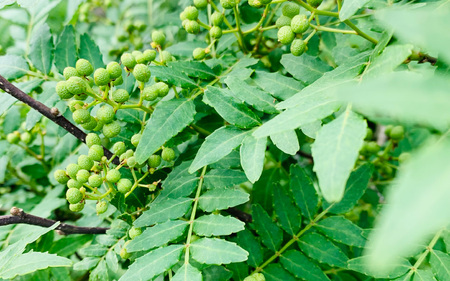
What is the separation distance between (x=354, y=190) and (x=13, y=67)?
1.32 m

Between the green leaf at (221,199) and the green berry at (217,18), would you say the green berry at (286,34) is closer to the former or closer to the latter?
the green berry at (217,18)

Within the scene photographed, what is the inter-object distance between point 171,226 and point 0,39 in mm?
1558

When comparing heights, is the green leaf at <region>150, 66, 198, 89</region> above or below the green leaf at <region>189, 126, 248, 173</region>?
above

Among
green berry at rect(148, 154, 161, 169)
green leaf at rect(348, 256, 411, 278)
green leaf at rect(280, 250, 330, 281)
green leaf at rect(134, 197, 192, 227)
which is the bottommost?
green leaf at rect(280, 250, 330, 281)

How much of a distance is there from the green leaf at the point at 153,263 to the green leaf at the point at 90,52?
756mm

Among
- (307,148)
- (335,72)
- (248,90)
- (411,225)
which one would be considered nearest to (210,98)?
(248,90)

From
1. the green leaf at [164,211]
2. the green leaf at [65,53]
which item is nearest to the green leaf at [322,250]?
the green leaf at [164,211]

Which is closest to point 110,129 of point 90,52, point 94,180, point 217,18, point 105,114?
point 105,114

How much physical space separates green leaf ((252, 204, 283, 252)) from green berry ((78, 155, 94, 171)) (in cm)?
56

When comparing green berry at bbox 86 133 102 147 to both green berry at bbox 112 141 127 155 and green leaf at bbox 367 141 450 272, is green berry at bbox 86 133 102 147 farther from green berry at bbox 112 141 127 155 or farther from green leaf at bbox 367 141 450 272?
green leaf at bbox 367 141 450 272

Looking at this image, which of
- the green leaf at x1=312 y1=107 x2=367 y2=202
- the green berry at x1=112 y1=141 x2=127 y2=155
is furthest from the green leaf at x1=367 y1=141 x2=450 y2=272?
the green berry at x1=112 y1=141 x2=127 y2=155

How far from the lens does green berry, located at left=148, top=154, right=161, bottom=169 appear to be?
1.25 metres

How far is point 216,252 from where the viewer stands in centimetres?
101

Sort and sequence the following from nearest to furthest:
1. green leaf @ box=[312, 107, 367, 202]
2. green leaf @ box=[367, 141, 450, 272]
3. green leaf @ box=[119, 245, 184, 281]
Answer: green leaf @ box=[367, 141, 450, 272] < green leaf @ box=[312, 107, 367, 202] < green leaf @ box=[119, 245, 184, 281]
